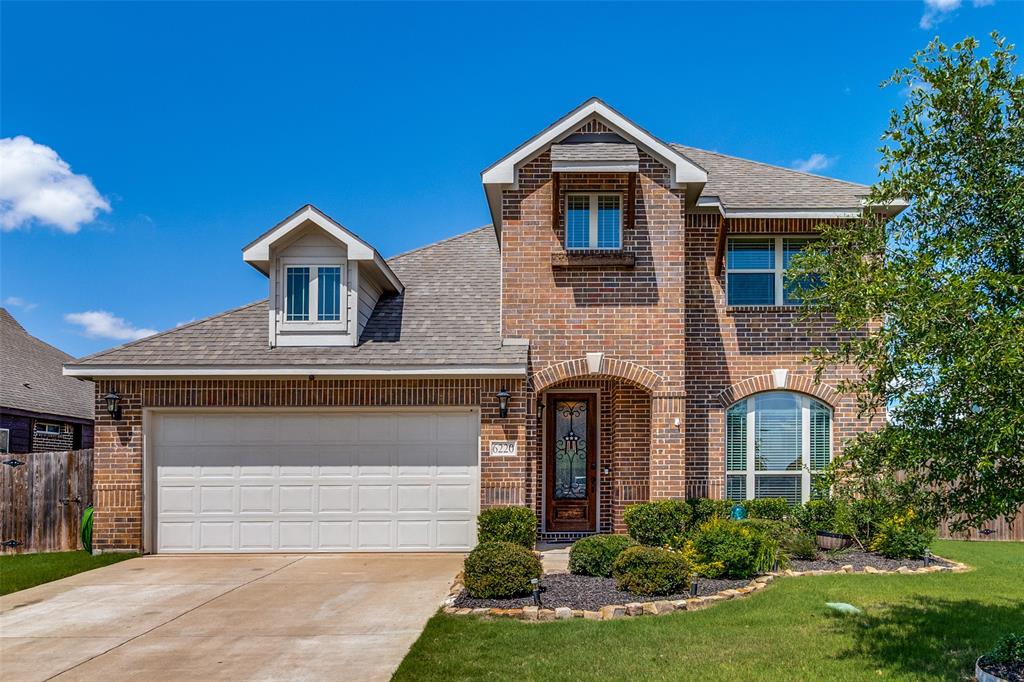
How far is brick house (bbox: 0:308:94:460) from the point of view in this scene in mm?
17828

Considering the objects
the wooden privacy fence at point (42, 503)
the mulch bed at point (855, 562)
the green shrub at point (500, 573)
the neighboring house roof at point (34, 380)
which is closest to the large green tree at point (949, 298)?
the green shrub at point (500, 573)

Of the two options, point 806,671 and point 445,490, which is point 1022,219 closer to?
point 806,671

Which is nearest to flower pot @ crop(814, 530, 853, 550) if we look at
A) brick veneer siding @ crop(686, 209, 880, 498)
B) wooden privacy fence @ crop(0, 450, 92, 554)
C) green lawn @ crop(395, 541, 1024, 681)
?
brick veneer siding @ crop(686, 209, 880, 498)

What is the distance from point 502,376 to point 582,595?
169 inches

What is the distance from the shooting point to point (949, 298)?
516cm

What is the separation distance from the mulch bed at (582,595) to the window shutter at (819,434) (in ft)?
14.3

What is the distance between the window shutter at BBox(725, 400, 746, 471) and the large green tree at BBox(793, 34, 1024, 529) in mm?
6786

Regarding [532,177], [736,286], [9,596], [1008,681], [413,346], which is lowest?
[9,596]

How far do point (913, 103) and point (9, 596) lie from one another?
1150 centimetres

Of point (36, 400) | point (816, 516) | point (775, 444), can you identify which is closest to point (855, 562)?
point (816, 516)

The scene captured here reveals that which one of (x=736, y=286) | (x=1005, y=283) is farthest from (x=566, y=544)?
(x=1005, y=283)

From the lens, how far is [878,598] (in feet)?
27.8

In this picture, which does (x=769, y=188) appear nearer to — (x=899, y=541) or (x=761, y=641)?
→ (x=899, y=541)

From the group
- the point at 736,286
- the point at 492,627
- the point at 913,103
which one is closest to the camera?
the point at 913,103
